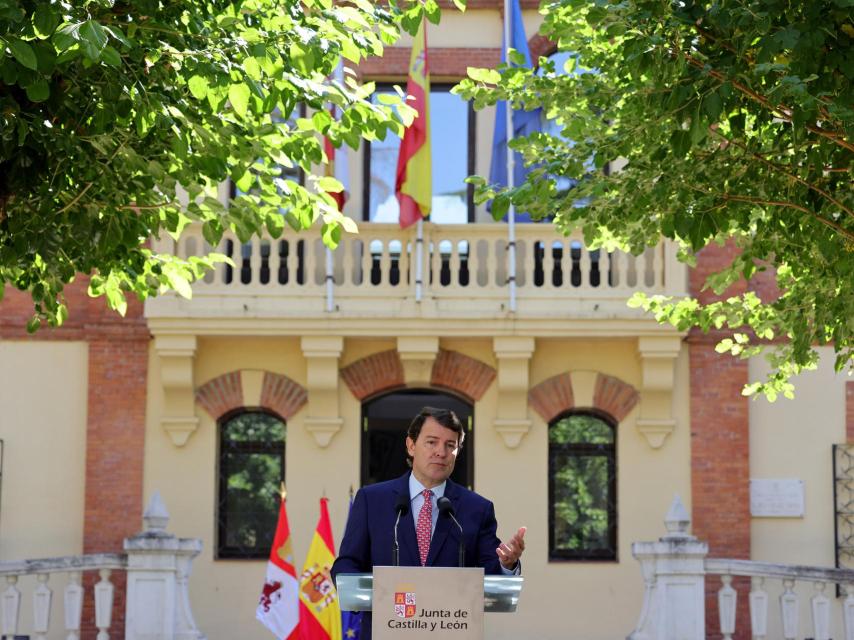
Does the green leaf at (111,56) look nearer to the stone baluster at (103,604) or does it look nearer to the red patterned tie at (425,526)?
the red patterned tie at (425,526)

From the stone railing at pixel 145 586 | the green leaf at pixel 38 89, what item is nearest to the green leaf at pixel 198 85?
the green leaf at pixel 38 89

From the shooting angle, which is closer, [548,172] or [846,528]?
[548,172]

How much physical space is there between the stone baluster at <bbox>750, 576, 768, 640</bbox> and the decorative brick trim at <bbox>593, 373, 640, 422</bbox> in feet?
11.7

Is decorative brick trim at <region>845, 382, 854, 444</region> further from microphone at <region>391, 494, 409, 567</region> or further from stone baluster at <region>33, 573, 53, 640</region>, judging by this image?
microphone at <region>391, 494, 409, 567</region>

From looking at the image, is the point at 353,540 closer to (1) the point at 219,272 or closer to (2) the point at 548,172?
(2) the point at 548,172

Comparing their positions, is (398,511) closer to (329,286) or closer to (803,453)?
(329,286)

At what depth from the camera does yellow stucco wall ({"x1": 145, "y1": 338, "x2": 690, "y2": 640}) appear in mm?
16906

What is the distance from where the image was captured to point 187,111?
9055 millimetres

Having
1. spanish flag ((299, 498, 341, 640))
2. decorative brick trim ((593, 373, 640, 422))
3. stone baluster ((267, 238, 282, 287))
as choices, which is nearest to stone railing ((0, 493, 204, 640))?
spanish flag ((299, 498, 341, 640))

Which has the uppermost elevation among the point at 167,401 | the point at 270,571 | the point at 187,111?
the point at 187,111

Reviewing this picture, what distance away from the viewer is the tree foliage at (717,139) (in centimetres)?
811

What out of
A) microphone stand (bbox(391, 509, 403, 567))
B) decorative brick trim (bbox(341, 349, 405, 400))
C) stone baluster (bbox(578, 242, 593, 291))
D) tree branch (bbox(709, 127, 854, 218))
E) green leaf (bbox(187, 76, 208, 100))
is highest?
stone baluster (bbox(578, 242, 593, 291))

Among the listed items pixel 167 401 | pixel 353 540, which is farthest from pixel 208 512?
pixel 353 540

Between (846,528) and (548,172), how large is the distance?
27.9 ft
